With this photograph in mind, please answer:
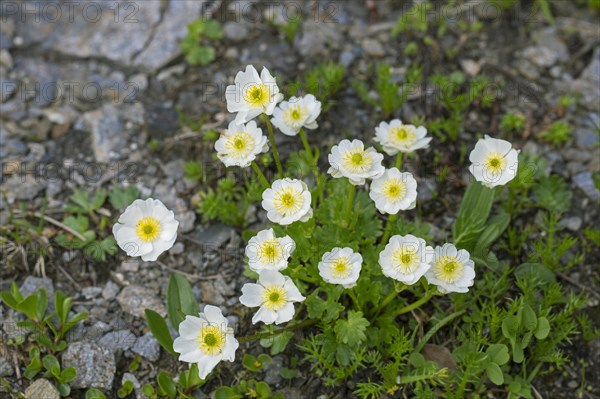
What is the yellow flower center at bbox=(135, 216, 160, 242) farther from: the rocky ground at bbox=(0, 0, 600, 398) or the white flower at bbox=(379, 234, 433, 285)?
the white flower at bbox=(379, 234, 433, 285)

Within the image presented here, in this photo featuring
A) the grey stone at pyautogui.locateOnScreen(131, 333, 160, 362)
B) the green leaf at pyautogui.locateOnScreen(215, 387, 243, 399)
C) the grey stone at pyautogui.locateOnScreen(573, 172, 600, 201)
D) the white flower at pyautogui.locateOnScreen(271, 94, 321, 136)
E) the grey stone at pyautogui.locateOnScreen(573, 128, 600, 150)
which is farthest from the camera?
the grey stone at pyautogui.locateOnScreen(573, 128, 600, 150)

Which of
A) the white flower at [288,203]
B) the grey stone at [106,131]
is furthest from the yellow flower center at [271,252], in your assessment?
the grey stone at [106,131]

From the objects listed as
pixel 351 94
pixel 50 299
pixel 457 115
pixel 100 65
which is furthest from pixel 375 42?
pixel 50 299

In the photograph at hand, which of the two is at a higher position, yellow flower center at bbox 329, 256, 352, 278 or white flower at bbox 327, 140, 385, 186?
white flower at bbox 327, 140, 385, 186

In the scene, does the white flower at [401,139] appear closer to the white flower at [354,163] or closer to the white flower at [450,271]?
the white flower at [354,163]

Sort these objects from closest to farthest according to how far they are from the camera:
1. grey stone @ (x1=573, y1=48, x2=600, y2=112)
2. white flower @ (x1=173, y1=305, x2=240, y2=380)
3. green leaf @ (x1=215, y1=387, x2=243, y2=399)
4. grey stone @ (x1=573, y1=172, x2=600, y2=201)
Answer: white flower @ (x1=173, y1=305, x2=240, y2=380) < green leaf @ (x1=215, y1=387, x2=243, y2=399) < grey stone @ (x1=573, y1=172, x2=600, y2=201) < grey stone @ (x1=573, y1=48, x2=600, y2=112)

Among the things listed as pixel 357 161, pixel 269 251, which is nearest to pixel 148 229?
pixel 269 251

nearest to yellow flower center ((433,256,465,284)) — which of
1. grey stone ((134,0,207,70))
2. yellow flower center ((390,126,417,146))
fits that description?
yellow flower center ((390,126,417,146))
